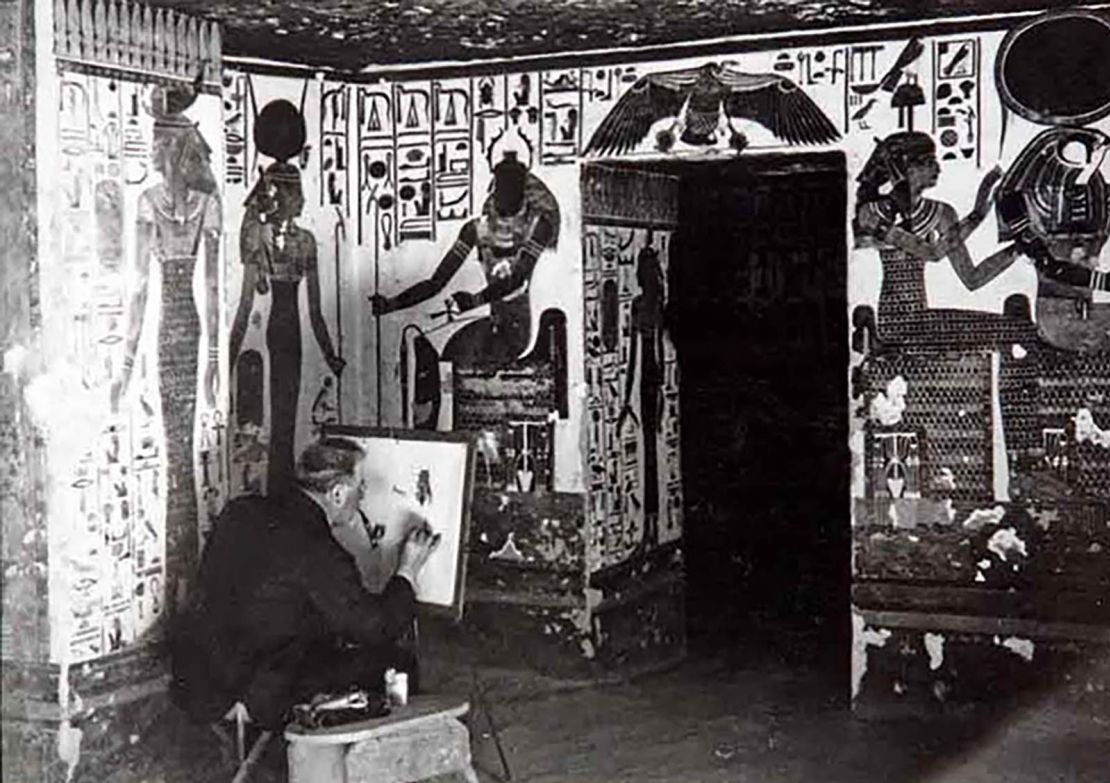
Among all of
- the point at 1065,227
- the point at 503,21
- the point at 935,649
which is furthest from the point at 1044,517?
the point at 503,21

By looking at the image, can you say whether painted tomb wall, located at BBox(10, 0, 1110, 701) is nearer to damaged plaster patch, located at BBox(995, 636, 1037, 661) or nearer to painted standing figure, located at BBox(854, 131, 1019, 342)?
painted standing figure, located at BBox(854, 131, 1019, 342)

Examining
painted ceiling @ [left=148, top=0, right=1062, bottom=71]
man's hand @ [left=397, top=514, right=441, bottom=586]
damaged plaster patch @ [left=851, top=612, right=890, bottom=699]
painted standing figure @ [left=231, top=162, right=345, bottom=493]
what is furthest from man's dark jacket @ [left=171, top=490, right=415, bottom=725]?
damaged plaster patch @ [left=851, top=612, right=890, bottom=699]

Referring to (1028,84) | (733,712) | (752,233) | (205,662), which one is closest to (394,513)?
(205,662)

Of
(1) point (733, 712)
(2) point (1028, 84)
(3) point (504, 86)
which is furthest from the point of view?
(3) point (504, 86)

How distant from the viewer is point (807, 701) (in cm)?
743

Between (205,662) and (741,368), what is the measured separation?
4.31 metres

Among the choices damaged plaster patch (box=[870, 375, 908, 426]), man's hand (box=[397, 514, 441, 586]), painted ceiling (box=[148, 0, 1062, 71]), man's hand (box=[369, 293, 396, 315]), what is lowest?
man's hand (box=[397, 514, 441, 586])

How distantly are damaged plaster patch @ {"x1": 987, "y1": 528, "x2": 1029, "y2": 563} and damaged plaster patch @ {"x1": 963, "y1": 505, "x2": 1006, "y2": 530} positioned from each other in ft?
0.17

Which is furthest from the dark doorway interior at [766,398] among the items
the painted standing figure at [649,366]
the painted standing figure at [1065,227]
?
the painted standing figure at [1065,227]

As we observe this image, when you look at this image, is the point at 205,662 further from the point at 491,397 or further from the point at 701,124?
the point at 701,124

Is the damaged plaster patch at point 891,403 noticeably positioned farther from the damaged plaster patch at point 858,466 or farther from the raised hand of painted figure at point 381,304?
the raised hand of painted figure at point 381,304

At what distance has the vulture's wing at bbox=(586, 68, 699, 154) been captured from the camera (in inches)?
294

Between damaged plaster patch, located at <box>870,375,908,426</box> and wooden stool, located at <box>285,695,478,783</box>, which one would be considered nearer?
wooden stool, located at <box>285,695,478,783</box>

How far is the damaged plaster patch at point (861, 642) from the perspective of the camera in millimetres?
7082
